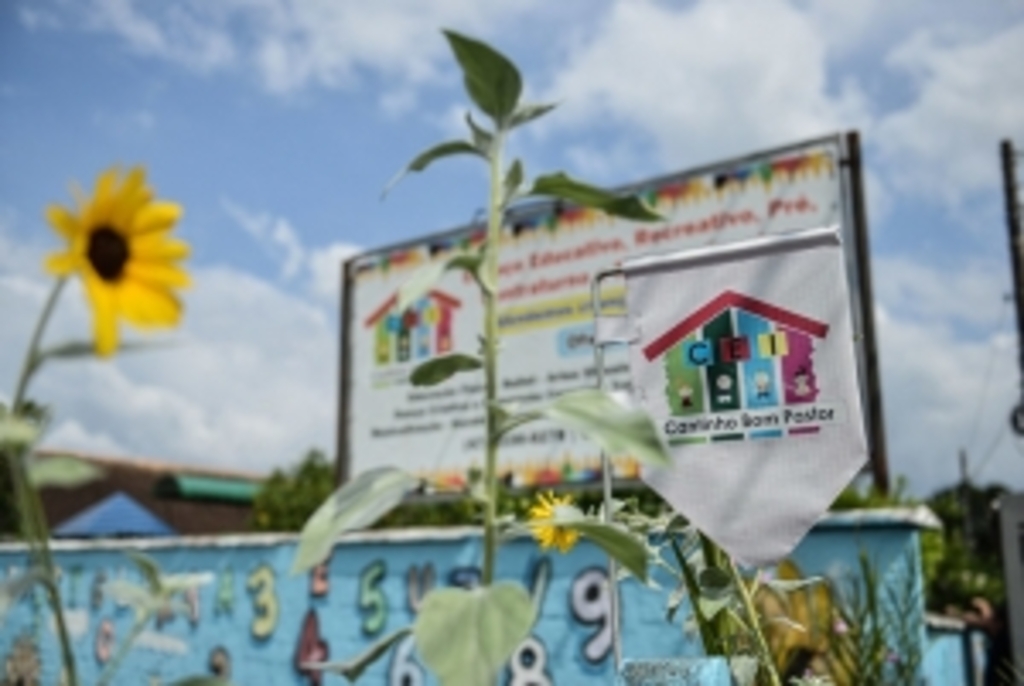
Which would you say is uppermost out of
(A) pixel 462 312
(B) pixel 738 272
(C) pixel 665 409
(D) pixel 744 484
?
(A) pixel 462 312

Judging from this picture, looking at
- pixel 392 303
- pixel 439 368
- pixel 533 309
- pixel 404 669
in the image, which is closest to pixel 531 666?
pixel 404 669

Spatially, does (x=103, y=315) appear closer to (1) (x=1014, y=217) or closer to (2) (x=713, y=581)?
(2) (x=713, y=581)

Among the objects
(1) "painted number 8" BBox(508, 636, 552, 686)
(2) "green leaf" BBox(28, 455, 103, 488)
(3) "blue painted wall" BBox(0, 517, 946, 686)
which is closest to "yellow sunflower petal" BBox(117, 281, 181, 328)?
(2) "green leaf" BBox(28, 455, 103, 488)

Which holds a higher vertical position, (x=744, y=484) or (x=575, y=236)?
(x=575, y=236)

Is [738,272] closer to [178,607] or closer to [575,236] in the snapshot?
[178,607]

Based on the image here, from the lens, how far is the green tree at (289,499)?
1040cm

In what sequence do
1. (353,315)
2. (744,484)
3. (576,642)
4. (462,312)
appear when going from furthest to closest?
(353,315), (462,312), (576,642), (744,484)

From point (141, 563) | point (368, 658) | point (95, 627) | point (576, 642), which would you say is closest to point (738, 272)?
point (368, 658)

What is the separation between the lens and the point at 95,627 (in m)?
7.94

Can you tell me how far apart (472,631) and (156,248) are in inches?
14.3

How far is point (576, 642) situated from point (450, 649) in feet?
16.5

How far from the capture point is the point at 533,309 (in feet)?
26.1

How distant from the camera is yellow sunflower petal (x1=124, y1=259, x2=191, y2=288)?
0.84 metres

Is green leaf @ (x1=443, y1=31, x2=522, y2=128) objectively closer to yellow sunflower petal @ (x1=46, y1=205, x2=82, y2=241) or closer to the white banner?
yellow sunflower petal @ (x1=46, y1=205, x2=82, y2=241)
